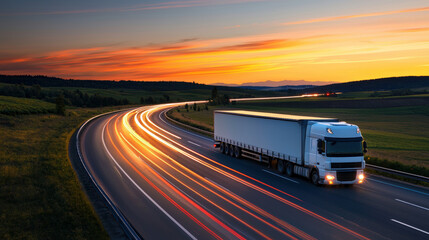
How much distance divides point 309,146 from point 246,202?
19.7 feet

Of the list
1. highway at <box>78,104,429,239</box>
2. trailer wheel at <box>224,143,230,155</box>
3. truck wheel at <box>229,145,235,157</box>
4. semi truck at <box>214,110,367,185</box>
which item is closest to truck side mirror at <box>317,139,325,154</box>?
semi truck at <box>214,110,367,185</box>

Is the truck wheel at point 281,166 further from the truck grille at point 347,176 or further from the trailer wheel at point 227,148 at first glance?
the trailer wheel at point 227,148

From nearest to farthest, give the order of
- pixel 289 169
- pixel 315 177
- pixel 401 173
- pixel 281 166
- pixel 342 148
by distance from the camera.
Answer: pixel 342 148 → pixel 315 177 → pixel 401 173 → pixel 289 169 → pixel 281 166

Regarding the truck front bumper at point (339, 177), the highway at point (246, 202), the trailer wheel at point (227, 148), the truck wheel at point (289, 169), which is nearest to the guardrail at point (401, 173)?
the highway at point (246, 202)

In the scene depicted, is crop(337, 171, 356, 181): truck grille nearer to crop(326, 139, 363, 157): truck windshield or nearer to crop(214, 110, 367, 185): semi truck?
crop(214, 110, 367, 185): semi truck

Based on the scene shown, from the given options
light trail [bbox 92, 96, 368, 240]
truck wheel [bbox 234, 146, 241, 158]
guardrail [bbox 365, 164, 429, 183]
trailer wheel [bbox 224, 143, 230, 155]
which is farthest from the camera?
trailer wheel [bbox 224, 143, 230, 155]

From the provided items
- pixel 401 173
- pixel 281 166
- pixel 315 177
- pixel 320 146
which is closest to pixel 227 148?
pixel 281 166

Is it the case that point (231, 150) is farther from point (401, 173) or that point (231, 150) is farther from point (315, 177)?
point (401, 173)

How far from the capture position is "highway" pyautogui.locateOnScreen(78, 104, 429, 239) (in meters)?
13.7

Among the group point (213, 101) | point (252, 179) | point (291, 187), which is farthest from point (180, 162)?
point (213, 101)

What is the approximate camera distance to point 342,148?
19.8 meters

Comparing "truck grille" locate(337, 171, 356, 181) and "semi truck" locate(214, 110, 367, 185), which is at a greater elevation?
"semi truck" locate(214, 110, 367, 185)

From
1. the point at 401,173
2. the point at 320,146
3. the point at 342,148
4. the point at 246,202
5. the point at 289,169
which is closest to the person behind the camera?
the point at 246,202

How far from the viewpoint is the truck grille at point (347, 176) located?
19.7 metres
